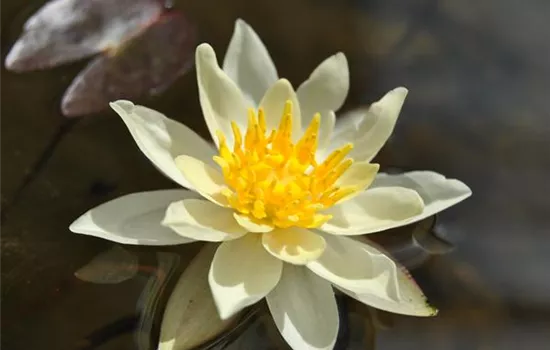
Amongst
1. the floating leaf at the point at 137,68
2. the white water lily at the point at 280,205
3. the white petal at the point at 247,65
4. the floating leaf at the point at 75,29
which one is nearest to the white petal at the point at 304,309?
the white water lily at the point at 280,205

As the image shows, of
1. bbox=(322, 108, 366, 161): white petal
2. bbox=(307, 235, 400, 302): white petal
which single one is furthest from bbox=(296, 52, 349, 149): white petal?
bbox=(307, 235, 400, 302): white petal

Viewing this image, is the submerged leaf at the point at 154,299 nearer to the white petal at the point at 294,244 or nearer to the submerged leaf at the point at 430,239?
the white petal at the point at 294,244

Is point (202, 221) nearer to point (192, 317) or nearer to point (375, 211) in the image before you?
point (192, 317)

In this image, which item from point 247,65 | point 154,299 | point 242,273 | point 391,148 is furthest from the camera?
point 391,148

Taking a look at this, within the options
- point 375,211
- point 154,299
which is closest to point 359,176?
point 375,211

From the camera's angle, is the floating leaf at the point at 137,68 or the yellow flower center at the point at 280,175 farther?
the floating leaf at the point at 137,68

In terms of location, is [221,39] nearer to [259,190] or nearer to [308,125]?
[308,125]

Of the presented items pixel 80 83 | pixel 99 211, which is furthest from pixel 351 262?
pixel 80 83

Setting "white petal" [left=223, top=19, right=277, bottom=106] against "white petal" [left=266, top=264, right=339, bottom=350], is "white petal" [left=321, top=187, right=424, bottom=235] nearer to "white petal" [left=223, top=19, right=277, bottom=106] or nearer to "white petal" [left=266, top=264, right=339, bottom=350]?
"white petal" [left=266, top=264, right=339, bottom=350]
